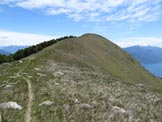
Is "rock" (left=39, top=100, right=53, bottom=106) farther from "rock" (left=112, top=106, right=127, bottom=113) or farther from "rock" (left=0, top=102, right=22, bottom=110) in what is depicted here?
"rock" (left=112, top=106, right=127, bottom=113)

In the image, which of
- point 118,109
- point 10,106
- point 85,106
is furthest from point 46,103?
point 118,109

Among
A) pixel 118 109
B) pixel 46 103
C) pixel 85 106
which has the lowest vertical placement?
pixel 118 109

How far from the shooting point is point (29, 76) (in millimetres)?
45969

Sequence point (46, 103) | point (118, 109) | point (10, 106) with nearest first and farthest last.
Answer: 1. point (10, 106)
2. point (118, 109)
3. point (46, 103)

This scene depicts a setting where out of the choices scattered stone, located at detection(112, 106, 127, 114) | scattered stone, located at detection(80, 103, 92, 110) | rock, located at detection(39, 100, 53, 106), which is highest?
rock, located at detection(39, 100, 53, 106)

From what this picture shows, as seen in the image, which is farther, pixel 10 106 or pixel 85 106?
pixel 85 106

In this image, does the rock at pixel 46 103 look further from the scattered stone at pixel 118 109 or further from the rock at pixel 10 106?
the scattered stone at pixel 118 109

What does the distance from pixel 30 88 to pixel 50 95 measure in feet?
16.4

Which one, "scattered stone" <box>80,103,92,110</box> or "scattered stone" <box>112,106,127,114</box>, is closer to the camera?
"scattered stone" <box>112,106,127,114</box>

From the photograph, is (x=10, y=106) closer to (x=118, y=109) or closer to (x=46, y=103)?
(x=46, y=103)

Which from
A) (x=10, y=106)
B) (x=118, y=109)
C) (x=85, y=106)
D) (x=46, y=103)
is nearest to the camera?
(x=10, y=106)

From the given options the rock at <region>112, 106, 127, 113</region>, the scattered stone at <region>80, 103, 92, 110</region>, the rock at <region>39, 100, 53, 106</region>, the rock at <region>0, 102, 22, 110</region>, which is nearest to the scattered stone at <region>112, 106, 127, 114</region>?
the rock at <region>112, 106, 127, 113</region>

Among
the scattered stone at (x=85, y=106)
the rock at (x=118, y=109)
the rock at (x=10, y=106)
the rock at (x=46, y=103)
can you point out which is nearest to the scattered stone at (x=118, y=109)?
the rock at (x=118, y=109)

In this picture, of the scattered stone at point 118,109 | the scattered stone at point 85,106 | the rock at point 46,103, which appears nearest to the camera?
the scattered stone at point 118,109
